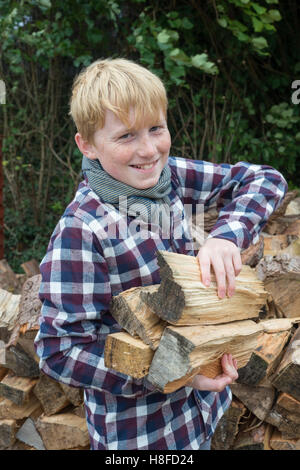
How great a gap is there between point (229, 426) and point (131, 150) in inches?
51.8

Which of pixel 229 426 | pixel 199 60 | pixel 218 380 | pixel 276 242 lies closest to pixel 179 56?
pixel 199 60

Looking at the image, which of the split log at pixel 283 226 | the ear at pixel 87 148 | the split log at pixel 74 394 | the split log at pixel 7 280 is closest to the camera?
the ear at pixel 87 148

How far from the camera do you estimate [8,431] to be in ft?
6.89

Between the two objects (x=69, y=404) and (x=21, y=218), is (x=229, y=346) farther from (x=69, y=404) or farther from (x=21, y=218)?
(x=21, y=218)

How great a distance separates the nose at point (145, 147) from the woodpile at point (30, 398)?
106cm

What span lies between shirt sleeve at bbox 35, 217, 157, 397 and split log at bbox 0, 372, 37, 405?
99cm

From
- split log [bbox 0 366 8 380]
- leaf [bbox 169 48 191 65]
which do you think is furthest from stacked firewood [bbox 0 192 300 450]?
leaf [bbox 169 48 191 65]

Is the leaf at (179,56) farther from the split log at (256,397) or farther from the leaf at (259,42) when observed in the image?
the split log at (256,397)

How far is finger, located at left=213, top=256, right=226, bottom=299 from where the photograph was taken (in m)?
1.05

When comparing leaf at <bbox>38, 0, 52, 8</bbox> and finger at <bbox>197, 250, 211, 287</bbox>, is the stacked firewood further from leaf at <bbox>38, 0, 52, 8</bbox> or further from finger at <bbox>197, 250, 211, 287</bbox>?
leaf at <bbox>38, 0, 52, 8</bbox>

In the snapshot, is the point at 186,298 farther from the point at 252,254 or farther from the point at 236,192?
the point at 252,254

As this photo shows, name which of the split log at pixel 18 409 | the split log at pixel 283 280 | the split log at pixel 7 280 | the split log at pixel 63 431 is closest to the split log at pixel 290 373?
the split log at pixel 283 280

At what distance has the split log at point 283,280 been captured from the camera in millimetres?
1815

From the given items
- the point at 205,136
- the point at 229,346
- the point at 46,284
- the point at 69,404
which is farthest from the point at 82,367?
the point at 205,136
